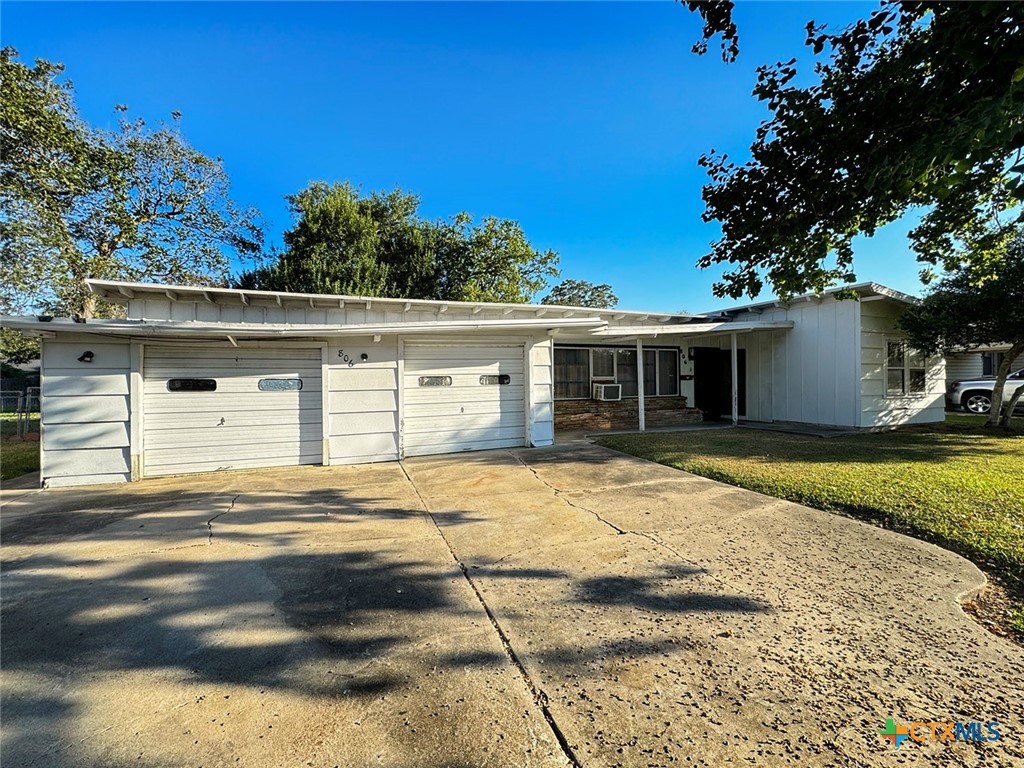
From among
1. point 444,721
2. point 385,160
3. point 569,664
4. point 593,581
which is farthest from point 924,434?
point 385,160

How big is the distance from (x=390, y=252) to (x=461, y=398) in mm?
13700

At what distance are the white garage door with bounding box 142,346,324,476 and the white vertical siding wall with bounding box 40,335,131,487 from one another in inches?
11.4

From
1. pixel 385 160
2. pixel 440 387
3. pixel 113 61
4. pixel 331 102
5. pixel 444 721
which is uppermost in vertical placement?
pixel 385 160

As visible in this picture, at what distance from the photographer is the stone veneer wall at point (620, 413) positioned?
36.0 ft

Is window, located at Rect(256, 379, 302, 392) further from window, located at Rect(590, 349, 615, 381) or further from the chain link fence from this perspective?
the chain link fence

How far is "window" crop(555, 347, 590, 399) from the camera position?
11109 millimetres

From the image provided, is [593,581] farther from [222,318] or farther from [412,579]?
[222,318]

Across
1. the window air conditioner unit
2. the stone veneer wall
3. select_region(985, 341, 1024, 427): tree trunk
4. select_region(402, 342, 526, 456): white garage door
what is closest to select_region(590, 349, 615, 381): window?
the window air conditioner unit

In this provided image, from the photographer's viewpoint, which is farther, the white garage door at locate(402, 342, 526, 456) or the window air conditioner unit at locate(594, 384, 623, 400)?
the window air conditioner unit at locate(594, 384, 623, 400)

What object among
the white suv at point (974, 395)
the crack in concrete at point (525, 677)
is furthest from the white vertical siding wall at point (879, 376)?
the crack in concrete at point (525, 677)

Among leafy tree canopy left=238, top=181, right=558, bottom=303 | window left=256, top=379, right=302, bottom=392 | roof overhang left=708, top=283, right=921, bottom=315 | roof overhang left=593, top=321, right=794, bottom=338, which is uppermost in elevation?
leafy tree canopy left=238, top=181, right=558, bottom=303

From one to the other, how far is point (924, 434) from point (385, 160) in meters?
18.0

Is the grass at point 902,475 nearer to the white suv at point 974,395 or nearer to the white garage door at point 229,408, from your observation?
the white garage door at point 229,408

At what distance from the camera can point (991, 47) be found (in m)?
3.11
